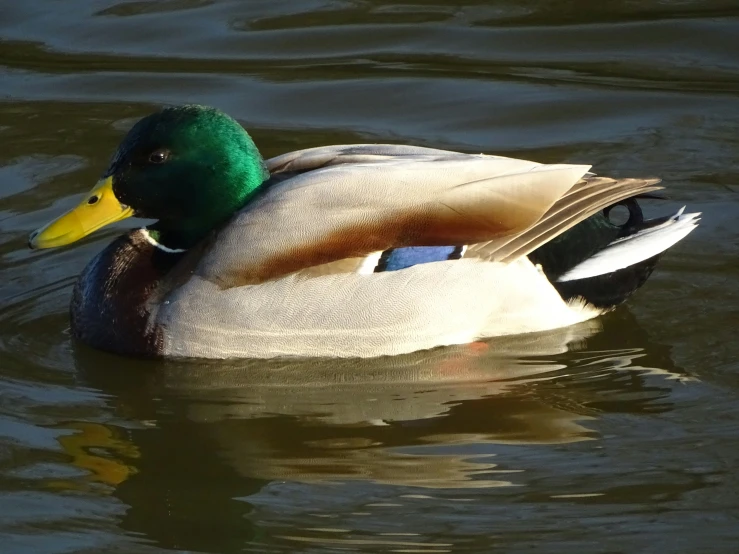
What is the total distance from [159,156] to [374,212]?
98 centimetres

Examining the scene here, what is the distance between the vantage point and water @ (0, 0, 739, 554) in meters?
5.18

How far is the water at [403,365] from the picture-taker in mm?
5176

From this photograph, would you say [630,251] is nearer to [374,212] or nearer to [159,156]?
[374,212]

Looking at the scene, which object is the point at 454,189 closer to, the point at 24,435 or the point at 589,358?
the point at 589,358

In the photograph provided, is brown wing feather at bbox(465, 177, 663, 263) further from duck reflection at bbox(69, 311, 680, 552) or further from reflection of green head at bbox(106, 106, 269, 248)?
reflection of green head at bbox(106, 106, 269, 248)

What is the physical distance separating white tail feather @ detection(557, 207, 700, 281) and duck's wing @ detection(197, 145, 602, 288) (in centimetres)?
35

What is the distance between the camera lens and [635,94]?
9312 mm

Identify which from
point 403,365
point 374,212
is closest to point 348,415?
point 403,365

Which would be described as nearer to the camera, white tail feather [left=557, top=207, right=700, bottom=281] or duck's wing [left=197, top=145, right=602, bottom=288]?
duck's wing [left=197, top=145, right=602, bottom=288]

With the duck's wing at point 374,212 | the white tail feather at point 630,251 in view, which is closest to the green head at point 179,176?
the duck's wing at point 374,212

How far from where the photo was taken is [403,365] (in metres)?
6.46

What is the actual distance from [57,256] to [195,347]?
62.5 inches

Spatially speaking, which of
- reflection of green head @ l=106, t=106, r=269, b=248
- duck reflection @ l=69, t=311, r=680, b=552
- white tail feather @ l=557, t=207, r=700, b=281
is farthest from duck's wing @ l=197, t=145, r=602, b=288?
duck reflection @ l=69, t=311, r=680, b=552

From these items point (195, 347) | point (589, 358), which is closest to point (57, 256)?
point (195, 347)
